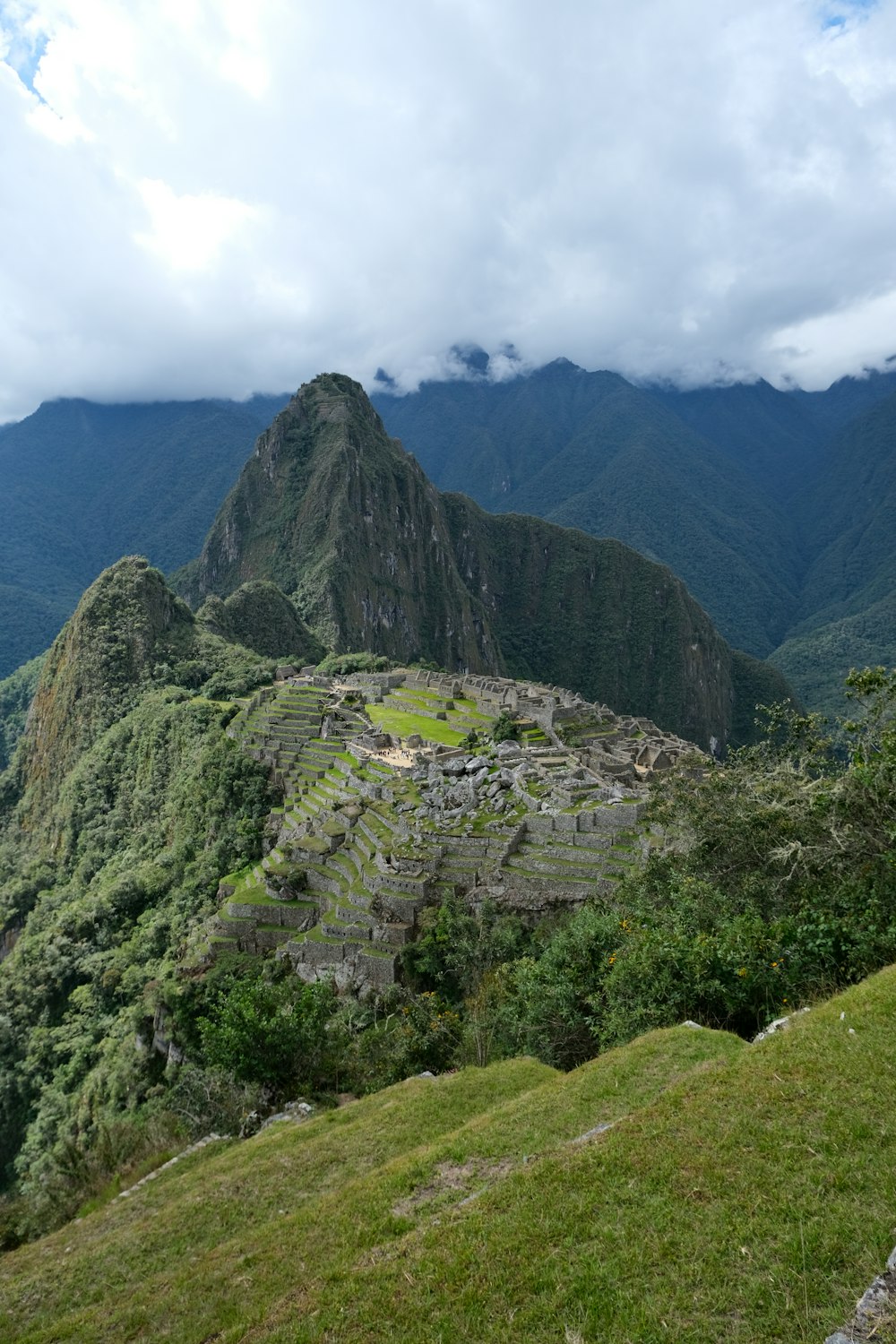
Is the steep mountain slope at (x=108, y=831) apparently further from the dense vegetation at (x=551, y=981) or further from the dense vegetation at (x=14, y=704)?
the dense vegetation at (x=14, y=704)

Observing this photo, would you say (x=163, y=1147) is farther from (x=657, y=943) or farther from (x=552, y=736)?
(x=552, y=736)

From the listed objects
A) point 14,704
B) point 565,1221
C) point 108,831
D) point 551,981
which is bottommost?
point 565,1221

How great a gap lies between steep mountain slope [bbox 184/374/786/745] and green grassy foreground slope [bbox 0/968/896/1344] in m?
98.0

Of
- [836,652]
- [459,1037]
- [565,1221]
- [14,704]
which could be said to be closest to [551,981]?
[459,1037]

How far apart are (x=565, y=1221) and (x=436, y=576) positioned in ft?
480

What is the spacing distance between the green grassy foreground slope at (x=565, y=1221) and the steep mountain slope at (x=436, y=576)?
3857 inches

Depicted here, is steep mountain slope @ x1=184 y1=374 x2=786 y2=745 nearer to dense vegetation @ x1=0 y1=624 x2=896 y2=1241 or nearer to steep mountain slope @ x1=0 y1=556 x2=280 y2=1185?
steep mountain slope @ x1=0 y1=556 x2=280 y2=1185

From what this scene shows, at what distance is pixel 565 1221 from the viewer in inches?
249

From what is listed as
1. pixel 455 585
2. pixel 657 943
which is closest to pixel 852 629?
pixel 455 585

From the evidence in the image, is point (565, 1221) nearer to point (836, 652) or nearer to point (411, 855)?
point (411, 855)

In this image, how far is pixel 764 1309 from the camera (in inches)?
201

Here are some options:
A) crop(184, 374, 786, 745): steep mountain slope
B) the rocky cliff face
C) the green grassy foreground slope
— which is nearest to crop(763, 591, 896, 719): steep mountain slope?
crop(184, 374, 786, 745): steep mountain slope

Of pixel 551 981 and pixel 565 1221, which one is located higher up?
pixel 551 981

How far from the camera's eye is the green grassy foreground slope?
5.43m
